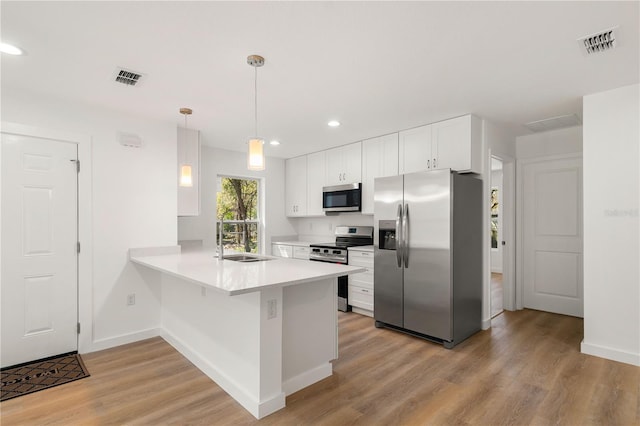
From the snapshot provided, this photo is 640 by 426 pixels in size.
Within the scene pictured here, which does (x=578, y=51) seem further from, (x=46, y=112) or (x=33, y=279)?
(x=33, y=279)

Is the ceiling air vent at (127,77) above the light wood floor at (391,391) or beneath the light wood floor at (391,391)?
above

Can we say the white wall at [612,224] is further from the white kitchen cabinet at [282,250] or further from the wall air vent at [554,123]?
the white kitchen cabinet at [282,250]

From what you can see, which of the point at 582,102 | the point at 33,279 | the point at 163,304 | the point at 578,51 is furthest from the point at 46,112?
the point at 582,102

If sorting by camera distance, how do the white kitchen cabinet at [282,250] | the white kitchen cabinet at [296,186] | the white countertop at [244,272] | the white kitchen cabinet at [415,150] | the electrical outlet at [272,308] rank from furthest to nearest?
1. the white kitchen cabinet at [296,186]
2. the white kitchen cabinet at [282,250]
3. the white kitchen cabinet at [415,150]
4. the electrical outlet at [272,308]
5. the white countertop at [244,272]

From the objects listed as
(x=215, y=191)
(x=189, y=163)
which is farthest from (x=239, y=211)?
(x=189, y=163)

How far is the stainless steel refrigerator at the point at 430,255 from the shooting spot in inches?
130

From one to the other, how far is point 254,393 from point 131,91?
2.70m

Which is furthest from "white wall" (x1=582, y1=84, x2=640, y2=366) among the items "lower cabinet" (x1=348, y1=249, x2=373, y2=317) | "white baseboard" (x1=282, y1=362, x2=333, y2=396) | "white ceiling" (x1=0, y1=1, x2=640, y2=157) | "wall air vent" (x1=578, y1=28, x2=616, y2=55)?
"white baseboard" (x1=282, y1=362, x2=333, y2=396)

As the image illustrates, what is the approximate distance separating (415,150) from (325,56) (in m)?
2.13

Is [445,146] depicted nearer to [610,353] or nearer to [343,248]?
[343,248]

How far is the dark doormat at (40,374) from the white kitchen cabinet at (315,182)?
3.63 m

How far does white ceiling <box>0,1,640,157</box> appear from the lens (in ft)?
5.98

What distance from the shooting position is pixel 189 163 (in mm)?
4094

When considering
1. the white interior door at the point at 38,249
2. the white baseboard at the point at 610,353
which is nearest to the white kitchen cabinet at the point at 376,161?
the white baseboard at the point at 610,353
